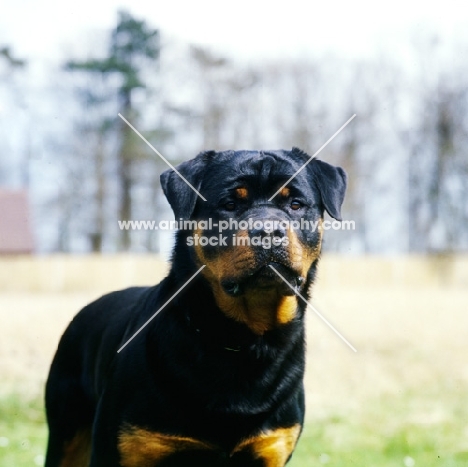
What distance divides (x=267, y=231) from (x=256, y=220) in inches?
4.2

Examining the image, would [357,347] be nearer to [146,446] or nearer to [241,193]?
→ [241,193]

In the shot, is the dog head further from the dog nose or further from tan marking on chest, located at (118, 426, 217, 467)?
tan marking on chest, located at (118, 426, 217, 467)

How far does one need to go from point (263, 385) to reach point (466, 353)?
7.29 metres

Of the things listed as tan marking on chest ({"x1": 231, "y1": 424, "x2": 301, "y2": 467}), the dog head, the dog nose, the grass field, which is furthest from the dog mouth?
the grass field

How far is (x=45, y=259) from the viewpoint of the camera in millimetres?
22000

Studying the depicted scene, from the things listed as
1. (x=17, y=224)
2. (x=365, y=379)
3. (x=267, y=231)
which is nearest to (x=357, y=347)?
(x=365, y=379)

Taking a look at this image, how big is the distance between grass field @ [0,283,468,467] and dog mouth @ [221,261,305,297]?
2.77m

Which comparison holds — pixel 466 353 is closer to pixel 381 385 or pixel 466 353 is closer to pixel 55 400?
pixel 381 385

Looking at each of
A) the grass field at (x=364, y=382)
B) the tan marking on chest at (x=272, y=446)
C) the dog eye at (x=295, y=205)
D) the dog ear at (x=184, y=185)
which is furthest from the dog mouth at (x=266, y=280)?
the grass field at (x=364, y=382)

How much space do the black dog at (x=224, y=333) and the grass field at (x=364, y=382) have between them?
2417 mm

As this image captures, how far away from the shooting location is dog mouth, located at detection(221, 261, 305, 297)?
3000 mm

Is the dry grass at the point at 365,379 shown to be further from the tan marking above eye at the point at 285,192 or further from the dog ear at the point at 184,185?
the dog ear at the point at 184,185

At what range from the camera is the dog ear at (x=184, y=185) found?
11.1 ft

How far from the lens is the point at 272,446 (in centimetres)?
314
